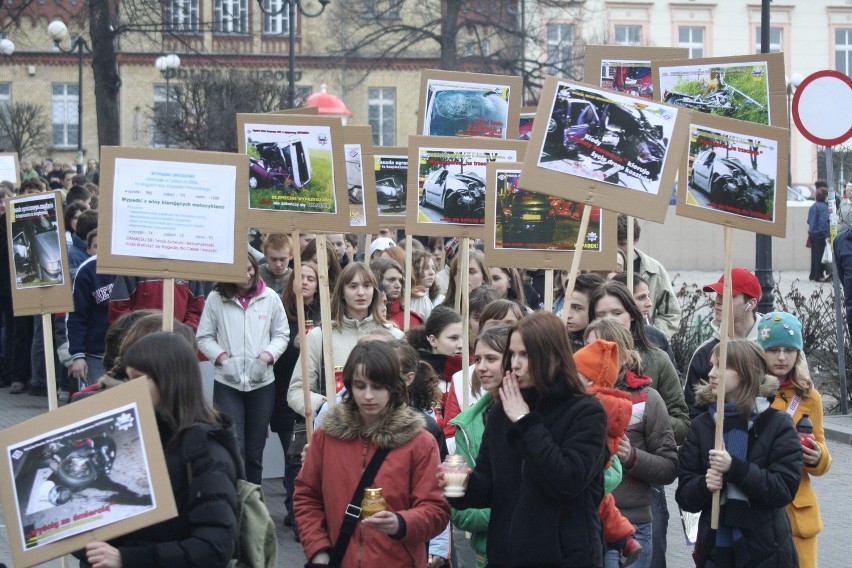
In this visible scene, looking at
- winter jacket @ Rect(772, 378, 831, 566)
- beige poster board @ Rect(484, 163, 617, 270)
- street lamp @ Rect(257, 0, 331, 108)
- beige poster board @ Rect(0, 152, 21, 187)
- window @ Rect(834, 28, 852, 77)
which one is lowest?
winter jacket @ Rect(772, 378, 831, 566)

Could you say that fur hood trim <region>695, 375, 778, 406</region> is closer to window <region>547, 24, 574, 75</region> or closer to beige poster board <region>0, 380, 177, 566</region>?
beige poster board <region>0, 380, 177, 566</region>

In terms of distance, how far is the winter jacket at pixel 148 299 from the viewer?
8.58 metres

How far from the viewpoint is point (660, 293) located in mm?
9680

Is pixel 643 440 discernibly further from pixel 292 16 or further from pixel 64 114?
pixel 64 114

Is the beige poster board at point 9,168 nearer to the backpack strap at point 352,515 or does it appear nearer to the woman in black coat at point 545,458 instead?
the backpack strap at point 352,515

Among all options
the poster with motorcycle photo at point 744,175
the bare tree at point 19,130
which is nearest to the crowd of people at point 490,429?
the poster with motorcycle photo at point 744,175

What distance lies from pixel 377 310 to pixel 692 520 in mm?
2228

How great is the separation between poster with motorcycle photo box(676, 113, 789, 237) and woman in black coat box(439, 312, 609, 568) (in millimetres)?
2107

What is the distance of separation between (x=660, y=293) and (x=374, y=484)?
5.29 meters

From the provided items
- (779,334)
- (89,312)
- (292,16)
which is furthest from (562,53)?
(779,334)

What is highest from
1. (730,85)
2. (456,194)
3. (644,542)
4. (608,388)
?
(730,85)

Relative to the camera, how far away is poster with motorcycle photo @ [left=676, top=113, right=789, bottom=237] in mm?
6285

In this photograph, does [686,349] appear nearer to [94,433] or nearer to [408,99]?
[94,433]

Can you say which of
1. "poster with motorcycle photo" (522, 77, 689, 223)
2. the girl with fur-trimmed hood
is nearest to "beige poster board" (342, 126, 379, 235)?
"poster with motorcycle photo" (522, 77, 689, 223)
